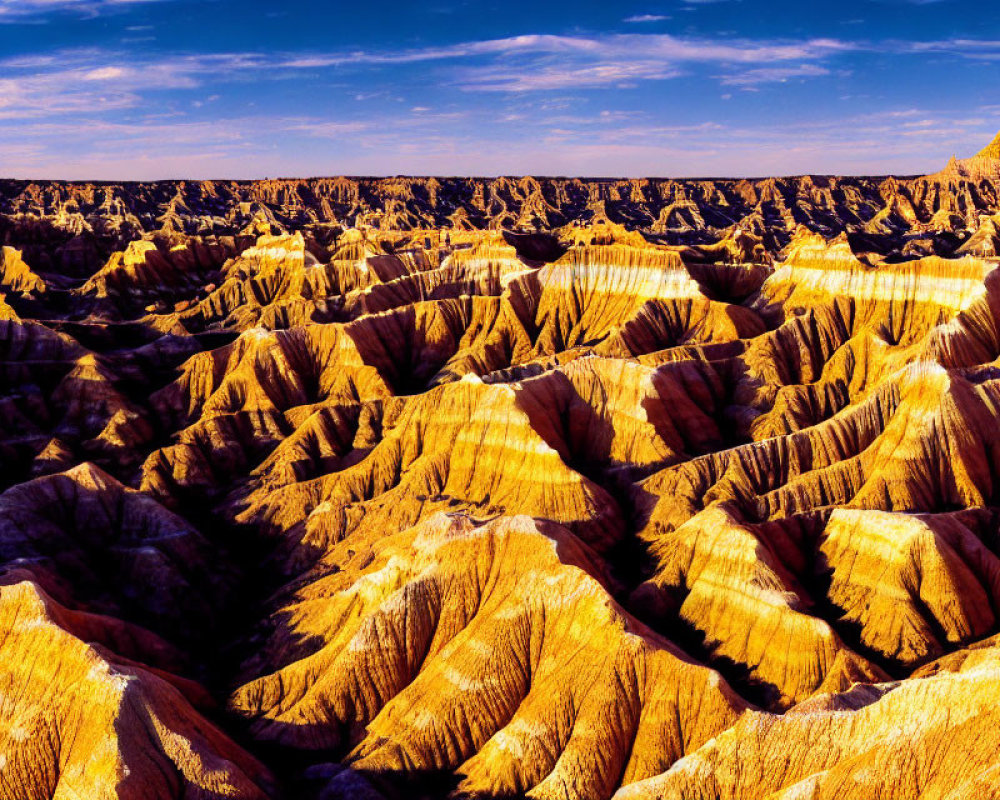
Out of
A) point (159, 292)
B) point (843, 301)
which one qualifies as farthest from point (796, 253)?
point (159, 292)

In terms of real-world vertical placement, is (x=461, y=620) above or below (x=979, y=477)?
below

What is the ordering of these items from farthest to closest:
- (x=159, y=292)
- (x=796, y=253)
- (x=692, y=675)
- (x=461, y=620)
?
1. (x=159, y=292)
2. (x=796, y=253)
3. (x=461, y=620)
4. (x=692, y=675)

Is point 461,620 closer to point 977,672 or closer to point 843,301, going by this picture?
point 977,672

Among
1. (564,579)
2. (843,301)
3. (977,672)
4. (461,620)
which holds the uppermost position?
(843,301)

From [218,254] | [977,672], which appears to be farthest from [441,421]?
[218,254]

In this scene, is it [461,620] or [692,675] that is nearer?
[692,675]

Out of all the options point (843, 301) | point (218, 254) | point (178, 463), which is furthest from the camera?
point (218, 254)

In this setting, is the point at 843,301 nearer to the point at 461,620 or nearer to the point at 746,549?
the point at 746,549
